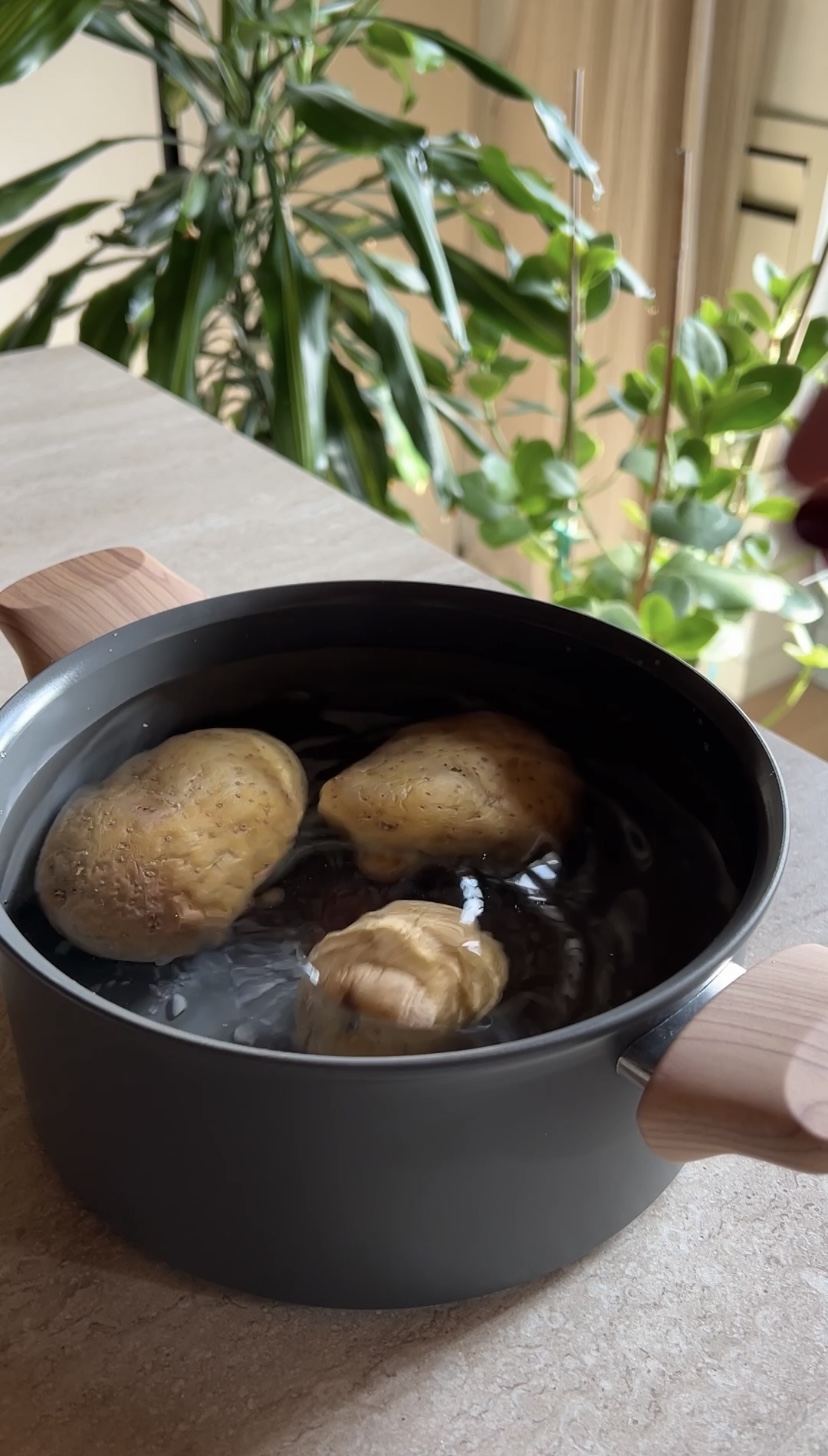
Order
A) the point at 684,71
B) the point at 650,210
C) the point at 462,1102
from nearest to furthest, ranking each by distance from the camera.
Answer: the point at 462,1102, the point at 684,71, the point at 650,210

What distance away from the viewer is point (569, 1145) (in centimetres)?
32

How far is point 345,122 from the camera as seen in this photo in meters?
1.04

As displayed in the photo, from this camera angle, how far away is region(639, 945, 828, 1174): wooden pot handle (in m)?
0.27

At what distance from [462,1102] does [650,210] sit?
148 cm

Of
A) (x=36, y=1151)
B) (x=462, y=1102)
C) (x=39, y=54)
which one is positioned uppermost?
(x=39, y=54)

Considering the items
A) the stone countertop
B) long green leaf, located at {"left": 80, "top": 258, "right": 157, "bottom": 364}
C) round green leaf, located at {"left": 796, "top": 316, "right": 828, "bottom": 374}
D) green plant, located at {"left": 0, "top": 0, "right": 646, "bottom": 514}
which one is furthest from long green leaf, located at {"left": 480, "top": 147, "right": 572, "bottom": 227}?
the stone countertop

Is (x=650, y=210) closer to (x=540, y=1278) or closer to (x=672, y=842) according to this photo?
(x=672, y=842)

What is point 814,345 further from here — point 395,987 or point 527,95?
point 395,987

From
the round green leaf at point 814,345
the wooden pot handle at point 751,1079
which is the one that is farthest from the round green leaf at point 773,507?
the wooden pot handle at point 751,1079

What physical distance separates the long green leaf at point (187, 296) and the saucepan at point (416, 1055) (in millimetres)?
688

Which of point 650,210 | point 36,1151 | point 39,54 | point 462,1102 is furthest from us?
point 650,210

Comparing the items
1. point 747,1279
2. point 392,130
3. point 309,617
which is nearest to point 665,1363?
point 747,1279

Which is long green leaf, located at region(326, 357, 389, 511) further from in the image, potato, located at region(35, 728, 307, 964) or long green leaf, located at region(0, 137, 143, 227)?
potato, located at region(35, 728, 307, 964)

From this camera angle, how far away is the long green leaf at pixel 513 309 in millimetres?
1167
